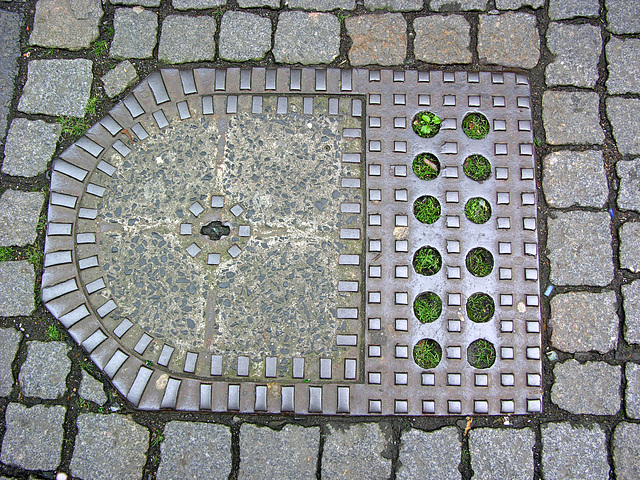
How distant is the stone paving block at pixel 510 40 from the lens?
2.60 metres

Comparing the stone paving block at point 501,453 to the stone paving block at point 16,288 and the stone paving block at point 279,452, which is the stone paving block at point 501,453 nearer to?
the stone paving block at point 279,452

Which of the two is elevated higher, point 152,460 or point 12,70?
point 12,70

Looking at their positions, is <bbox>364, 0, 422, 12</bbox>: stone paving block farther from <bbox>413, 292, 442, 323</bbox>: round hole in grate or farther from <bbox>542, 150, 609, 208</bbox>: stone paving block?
<bbox>413, 292, 442, 323</bbox>: round hole in grate

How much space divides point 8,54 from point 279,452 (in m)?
2.81

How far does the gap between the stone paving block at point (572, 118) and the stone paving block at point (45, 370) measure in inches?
118

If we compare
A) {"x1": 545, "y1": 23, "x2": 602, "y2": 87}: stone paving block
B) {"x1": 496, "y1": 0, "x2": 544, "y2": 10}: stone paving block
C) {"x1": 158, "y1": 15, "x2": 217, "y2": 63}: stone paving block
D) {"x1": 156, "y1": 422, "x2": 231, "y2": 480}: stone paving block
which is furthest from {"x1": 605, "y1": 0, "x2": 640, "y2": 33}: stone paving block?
{"x1": 156, "y1": 422, "x2": 231, "y2": 480}: stone paving block

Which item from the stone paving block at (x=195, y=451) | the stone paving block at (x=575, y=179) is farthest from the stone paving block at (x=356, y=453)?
the stone paving block at (x=575, y=179)

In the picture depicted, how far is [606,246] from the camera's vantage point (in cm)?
246

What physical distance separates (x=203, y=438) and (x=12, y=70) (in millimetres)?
2428

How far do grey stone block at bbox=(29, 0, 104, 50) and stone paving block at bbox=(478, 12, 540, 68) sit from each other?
7.64ft

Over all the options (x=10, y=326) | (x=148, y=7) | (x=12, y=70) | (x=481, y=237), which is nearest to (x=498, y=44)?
(x=481, y=237)

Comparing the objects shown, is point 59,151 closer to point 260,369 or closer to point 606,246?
point 260,369

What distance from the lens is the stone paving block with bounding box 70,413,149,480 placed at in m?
2.31

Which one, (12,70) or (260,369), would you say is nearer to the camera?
(260,369)
